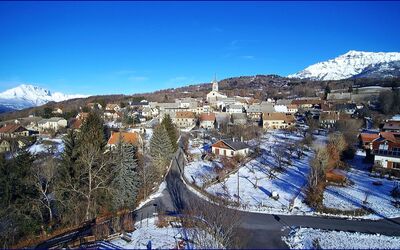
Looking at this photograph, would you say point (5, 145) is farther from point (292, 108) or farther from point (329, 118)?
point (292, 108)

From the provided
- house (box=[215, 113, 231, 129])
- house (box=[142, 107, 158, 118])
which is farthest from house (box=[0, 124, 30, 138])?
house (box=[215, 113, 231, 129])

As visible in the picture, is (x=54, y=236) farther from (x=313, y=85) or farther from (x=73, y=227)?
(x=313, y=85)

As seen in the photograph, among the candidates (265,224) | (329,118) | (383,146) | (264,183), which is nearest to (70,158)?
(265,224)

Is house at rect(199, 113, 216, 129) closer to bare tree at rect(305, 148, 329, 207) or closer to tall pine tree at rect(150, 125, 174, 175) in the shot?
tall pine tree at rect(150, 125, 174, 175)

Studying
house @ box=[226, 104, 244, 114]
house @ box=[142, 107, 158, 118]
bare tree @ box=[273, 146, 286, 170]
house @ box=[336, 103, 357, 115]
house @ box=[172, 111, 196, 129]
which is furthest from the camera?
house @ box=[142, 107, 158, 118]

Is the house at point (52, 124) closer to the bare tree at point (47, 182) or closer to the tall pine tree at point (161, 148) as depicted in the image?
the tall pine tree at point (161, 148)

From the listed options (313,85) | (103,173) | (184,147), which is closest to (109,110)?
(184,147)

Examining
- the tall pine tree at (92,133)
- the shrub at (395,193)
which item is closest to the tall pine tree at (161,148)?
the tall pine tree at (92,133)
